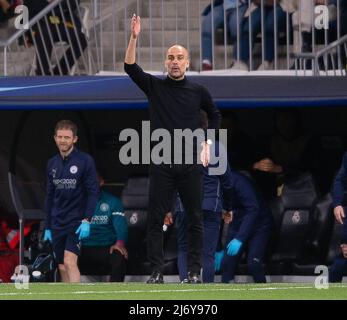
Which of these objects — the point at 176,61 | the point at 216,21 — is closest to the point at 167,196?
the point at 176,61

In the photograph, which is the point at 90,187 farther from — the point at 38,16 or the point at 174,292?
the point at 174,292

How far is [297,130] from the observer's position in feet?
57.8

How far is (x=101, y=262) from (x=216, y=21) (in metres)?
2.77

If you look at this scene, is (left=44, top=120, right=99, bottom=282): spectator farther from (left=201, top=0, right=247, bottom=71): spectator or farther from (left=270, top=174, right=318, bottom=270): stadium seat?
(left=201, top=0, right=247, bottom=71): spectator

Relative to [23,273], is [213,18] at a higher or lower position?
higher

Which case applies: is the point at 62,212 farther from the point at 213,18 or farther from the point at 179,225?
the point at 213,18

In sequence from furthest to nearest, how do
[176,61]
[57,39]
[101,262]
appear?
1. [57,39]
2. [101,262]
3. [176,61]

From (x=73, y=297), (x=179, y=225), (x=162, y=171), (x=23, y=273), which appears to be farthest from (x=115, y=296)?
(x=23, y=273)

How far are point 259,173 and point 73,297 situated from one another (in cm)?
552

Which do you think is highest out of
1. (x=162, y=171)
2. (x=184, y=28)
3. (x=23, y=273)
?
(x=184, y=28)

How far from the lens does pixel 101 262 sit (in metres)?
17.8

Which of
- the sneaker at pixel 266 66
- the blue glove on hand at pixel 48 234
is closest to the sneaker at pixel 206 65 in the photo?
→ the sneaker at pixel 266 66

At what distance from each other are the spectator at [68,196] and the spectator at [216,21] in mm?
2584

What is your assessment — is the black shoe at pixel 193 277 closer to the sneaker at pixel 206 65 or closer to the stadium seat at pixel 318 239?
the stadium seat at pixel 318 239
